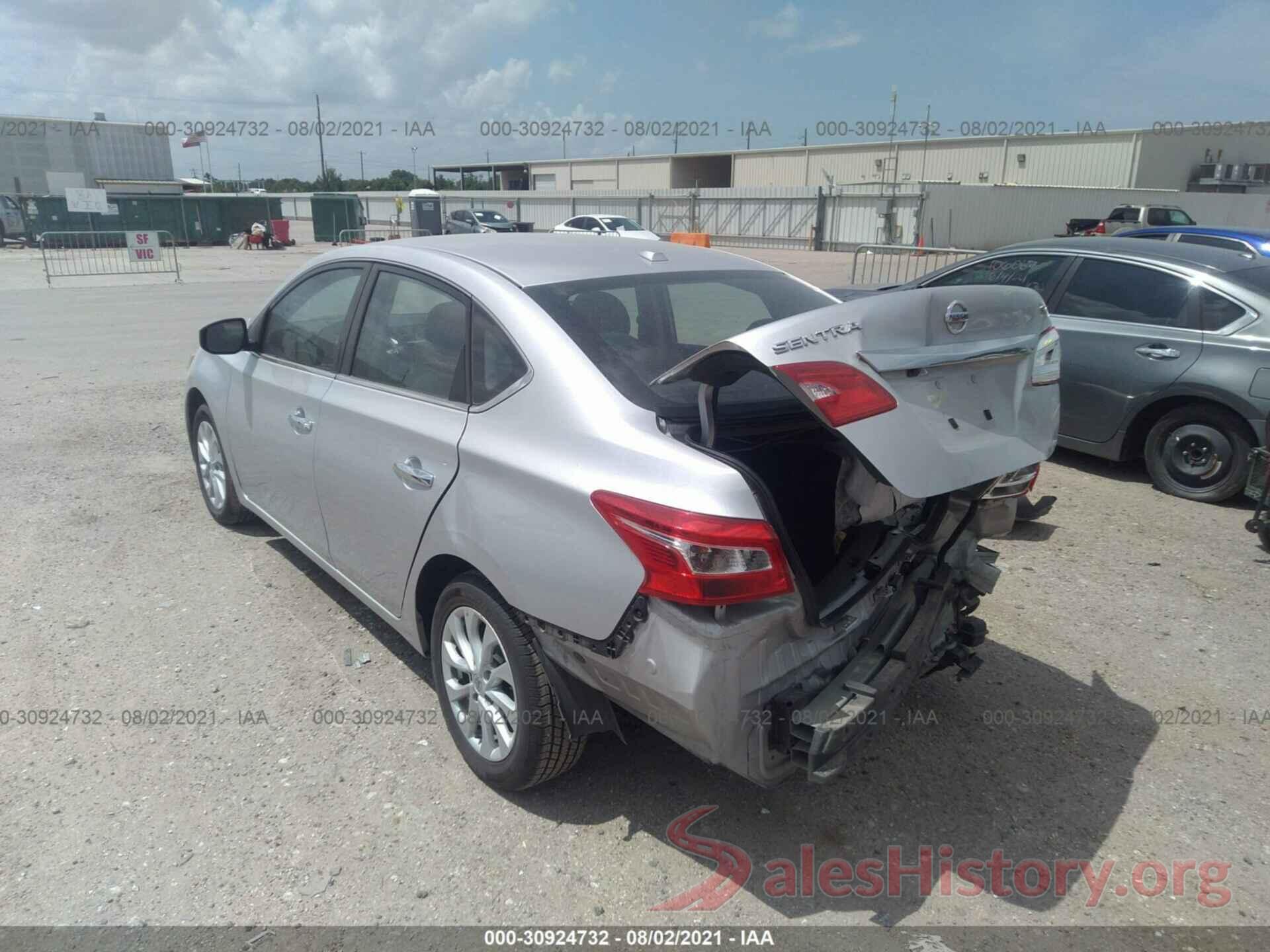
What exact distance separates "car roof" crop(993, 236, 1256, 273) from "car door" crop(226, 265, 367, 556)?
5419mm

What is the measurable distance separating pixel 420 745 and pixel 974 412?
228 centimetres

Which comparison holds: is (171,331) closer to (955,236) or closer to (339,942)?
(339,942)

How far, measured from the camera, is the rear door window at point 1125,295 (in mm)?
6086

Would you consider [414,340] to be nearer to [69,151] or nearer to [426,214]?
[426,214]

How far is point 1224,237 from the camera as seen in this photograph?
32.2ft

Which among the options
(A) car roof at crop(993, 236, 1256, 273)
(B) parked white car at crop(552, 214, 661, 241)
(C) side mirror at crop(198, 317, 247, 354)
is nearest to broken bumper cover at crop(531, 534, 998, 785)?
(C) side mirror at crop(198, 317, 247, 354)

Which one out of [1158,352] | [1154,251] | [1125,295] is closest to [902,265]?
[1154,251]

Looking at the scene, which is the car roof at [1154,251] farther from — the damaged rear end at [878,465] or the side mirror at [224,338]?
the side mirror at [224,338]

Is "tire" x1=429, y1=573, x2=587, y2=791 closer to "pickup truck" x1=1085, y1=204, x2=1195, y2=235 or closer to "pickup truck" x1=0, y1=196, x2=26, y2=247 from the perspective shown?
"pickup truck" x1=1085, y1=204, x2=1195, y2=235

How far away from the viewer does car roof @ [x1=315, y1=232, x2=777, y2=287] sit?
3.29 meters

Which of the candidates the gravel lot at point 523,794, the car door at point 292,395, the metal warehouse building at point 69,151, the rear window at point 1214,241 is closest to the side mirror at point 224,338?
the car door at point 292,395

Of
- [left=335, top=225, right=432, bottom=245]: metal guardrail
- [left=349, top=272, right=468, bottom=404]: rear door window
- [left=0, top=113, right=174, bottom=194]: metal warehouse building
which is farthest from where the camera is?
[left=0, top=113, right=174, bottom=194]: metal warehouse building

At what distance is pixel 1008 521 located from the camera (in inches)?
128

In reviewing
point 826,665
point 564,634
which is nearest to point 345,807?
point 564,634
